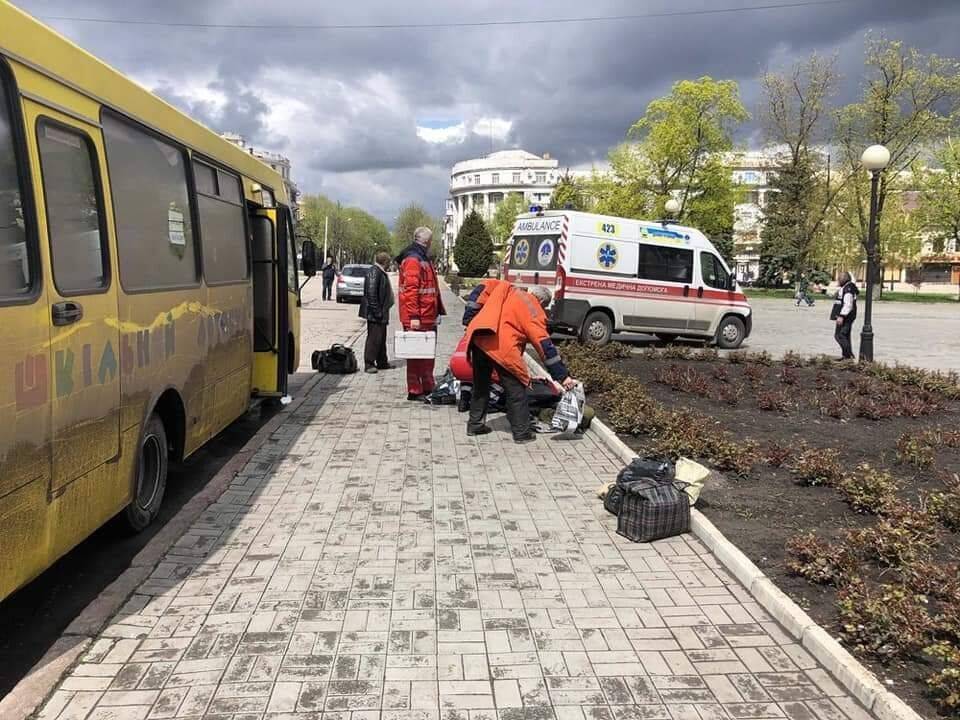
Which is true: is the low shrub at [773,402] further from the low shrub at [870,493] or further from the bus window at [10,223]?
the bus window at [10,223]

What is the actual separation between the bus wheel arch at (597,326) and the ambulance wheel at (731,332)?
126 inches

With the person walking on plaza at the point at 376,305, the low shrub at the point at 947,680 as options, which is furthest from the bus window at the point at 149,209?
the person walking on plaza at the point at 376,305

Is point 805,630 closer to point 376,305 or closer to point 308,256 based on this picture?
point 308,256

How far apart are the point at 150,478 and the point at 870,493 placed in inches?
199

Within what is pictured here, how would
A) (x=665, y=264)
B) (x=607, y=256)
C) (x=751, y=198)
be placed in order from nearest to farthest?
(x=607, y=256)
(x=665, y=264)
(x=751, y=198)

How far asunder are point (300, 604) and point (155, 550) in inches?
49.8

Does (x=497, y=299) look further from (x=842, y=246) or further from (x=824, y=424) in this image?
(x=842, y=246)

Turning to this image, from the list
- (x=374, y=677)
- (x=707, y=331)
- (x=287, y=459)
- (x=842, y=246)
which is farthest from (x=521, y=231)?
(x=842, y=246)

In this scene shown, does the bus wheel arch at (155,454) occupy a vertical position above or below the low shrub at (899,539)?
above

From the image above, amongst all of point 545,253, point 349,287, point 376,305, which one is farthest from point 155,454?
point 349,287

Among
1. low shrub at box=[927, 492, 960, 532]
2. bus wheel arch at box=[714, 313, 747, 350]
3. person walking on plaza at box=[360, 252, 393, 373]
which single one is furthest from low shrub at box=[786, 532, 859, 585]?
bus wheel arch at box=[714, 313, 747, 350]

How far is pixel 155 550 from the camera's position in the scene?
4.62m

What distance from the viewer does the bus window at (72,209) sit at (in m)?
3.44

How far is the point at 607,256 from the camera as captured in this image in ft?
52.2
